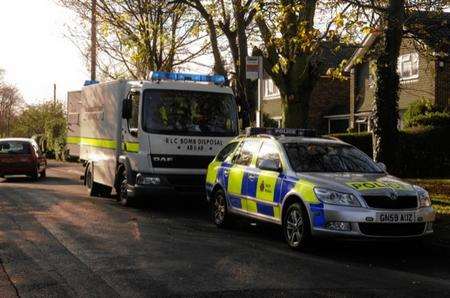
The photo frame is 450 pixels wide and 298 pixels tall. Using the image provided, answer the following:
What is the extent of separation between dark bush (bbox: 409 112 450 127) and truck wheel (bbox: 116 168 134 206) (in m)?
13.6

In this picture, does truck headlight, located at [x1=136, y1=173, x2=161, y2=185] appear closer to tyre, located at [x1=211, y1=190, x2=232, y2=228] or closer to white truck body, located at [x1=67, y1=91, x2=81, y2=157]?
tyre, located at [x1=211, y1=190, x2=232, y2=228]

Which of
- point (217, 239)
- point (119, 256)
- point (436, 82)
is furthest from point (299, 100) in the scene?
point (436, 82)

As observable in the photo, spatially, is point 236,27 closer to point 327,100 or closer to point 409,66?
point 409,66

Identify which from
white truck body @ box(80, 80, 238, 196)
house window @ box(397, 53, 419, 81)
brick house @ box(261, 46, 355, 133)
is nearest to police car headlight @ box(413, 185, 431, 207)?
white truck body @ box(80, 80, 238, 196)

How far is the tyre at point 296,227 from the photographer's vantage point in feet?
28.3

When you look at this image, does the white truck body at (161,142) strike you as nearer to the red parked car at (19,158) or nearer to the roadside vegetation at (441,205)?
the roadside vegetation at (441,205)

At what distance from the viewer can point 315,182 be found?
8.67 m

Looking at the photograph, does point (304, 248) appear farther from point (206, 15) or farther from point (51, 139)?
point (51, 139)

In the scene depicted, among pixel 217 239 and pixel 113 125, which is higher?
pixel 113 125

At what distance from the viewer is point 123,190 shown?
46.8 ft

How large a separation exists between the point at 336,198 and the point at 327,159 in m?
1.44

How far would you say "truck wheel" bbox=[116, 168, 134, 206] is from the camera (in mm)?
13994

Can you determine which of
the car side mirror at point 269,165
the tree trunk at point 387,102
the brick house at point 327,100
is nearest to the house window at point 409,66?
the brick house at point 327,100

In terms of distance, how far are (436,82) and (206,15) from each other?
13.5m
